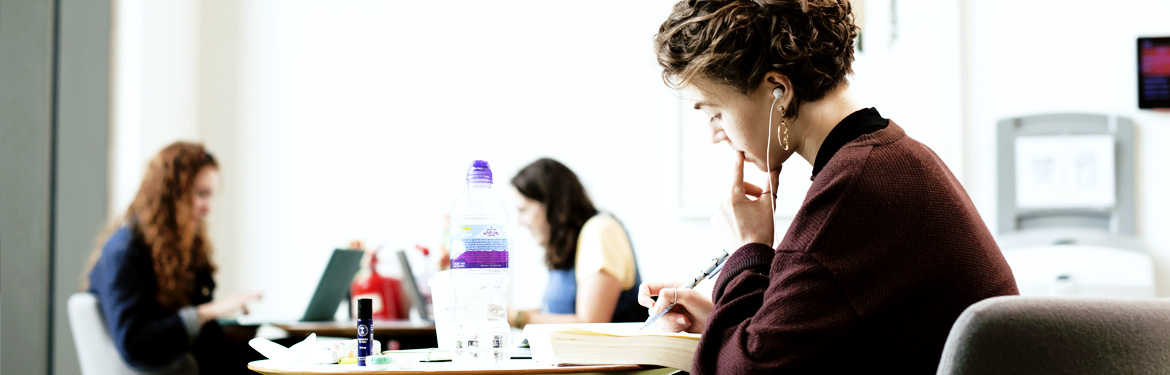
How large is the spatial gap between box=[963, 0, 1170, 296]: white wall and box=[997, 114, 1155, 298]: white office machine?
0.14ft

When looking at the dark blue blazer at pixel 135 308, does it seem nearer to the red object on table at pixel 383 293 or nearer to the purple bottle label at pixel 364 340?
the red object on table at pixel 383 293

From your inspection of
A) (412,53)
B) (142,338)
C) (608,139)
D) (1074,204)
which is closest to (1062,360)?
(1074,204)

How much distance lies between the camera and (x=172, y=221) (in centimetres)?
261

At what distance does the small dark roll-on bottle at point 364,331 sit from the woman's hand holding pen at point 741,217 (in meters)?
0.51

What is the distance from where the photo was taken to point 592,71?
3410 mm

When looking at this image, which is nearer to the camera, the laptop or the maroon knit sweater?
the maroon knit sweater

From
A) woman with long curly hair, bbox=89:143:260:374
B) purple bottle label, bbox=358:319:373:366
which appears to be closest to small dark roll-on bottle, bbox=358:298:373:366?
purple bottle label, bbox=358:319:373:366

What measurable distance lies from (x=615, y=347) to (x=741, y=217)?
9.9 inches

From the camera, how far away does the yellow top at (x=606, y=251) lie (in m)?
2.58

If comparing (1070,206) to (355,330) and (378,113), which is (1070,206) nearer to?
(355,330)

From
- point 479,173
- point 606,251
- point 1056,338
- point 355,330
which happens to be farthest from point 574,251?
point 1056,338

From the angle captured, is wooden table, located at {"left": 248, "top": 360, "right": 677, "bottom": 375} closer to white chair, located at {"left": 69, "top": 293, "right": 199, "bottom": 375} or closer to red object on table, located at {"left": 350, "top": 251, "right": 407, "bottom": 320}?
white chair, located at {"left": 69, "top": 293, "right": 199, "bottom": 375}

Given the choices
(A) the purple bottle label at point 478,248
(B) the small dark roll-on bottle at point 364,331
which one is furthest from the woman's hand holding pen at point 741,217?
(B) the small dark roll-on bottle at point 364,331

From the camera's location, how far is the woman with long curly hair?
238 centimetres
